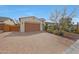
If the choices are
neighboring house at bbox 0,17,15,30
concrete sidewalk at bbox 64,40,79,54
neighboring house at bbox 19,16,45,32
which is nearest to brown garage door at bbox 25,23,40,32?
neighboring house at bbox 19,16,45,32

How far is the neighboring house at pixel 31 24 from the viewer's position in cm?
384

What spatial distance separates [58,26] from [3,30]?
2.03 feet

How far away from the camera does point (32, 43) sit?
150 inches

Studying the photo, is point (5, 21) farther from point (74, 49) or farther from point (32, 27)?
point (74, 49)

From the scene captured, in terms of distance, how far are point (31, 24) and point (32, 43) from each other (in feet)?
0.72

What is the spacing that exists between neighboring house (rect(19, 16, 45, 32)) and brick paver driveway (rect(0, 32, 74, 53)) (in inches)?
2.4

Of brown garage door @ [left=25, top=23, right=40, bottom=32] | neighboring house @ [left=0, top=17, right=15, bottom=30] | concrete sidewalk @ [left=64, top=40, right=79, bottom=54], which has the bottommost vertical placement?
concrete sidewalk @ [left=64, top=40, right=79, bottom=54]

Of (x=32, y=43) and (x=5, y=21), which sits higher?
(x=5, y=21)

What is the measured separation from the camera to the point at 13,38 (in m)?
3.83

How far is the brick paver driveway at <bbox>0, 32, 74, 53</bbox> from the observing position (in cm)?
380

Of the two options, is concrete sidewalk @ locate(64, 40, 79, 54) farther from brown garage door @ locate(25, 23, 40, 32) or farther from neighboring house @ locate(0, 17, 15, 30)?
neighboring house @ locate(0, 17, 15, 30)

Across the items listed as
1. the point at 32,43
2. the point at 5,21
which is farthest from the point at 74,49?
the point at 5,21
